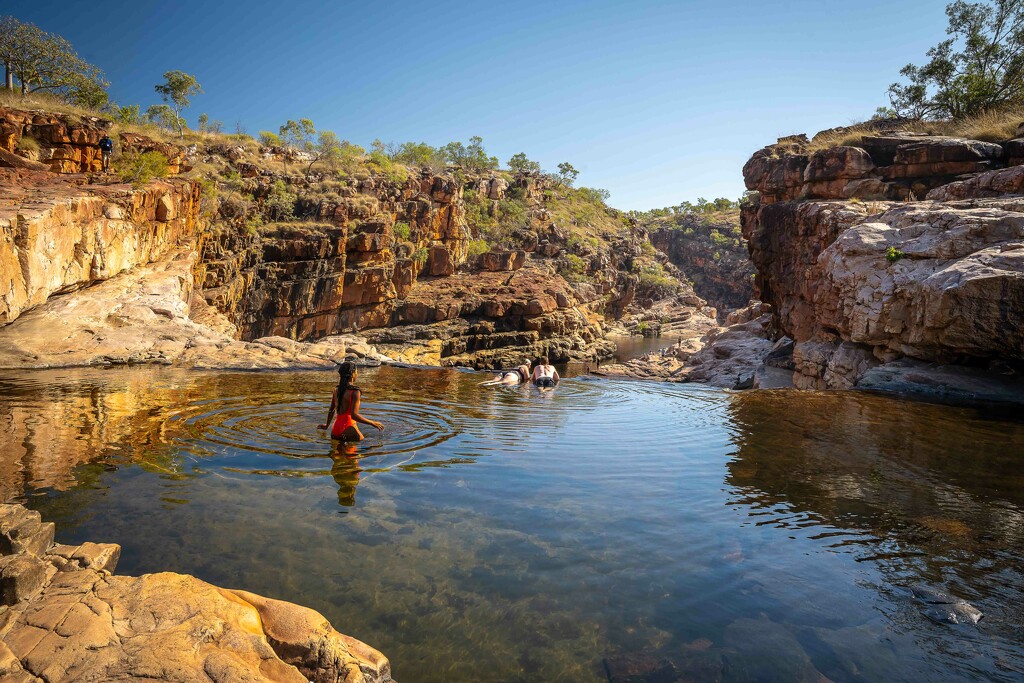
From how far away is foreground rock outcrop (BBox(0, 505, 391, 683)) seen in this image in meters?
2.40

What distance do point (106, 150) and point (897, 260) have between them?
103 ft

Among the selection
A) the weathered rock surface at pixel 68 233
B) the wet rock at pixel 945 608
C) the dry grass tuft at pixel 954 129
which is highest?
the dry grass tuft at pixel 954 129

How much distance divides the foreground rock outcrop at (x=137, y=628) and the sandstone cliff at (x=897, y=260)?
15099 mm

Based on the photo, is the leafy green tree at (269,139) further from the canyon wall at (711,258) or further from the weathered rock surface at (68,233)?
the canyon wall at (711,258)

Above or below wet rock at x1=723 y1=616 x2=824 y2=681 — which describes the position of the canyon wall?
above

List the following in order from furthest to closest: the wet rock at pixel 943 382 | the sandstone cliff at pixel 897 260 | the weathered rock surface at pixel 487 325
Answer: the weathered rock surface at pixel 487 325, the sandstone cliff at pixel 897 260, the wet rock at pixel 943 382

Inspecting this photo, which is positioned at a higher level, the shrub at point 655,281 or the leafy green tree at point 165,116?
the leafy green tree at point 165,116

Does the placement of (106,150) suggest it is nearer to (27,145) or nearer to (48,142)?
(48,142)

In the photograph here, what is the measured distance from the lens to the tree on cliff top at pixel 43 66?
2908 cm

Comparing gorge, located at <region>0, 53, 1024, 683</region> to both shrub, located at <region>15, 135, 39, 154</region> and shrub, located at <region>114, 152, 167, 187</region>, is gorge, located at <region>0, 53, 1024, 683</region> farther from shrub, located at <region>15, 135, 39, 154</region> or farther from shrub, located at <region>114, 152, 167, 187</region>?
shrub, located at <region>114, 152, 167, 187</region>

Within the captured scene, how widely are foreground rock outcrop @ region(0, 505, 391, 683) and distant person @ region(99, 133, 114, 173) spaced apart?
27.8 m

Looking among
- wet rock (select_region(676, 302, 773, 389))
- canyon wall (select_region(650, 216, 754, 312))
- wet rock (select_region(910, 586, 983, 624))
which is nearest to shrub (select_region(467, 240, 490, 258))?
wet rock (select_region(676, 302, 773, 389))

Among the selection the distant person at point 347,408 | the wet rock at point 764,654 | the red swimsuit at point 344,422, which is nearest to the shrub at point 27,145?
the distant person at point 347,408

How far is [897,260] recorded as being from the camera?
15.7 m
